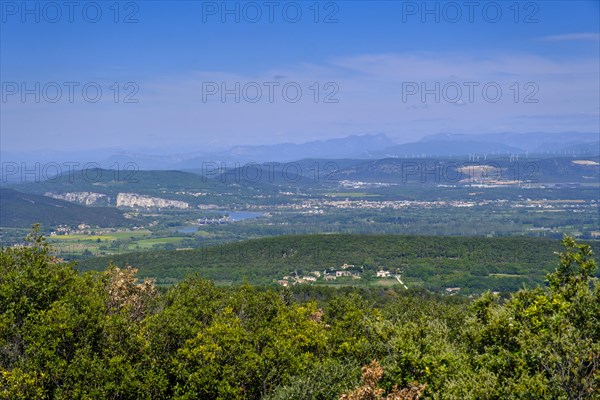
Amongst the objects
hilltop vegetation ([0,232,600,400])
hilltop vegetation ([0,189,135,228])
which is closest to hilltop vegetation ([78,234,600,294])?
hilltop vegetation ([0,232,600,400])

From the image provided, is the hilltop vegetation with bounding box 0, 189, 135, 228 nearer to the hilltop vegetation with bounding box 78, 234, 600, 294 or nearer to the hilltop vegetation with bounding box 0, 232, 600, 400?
the hilltop vegetation with bounding box 78, 234, 600, 294

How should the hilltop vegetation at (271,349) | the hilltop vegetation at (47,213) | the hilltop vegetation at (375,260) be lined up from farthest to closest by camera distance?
the hilltop vegetation at (47,213)
the hilltop vegetation at (375,260)
the hilltop vegetation at (271,349)

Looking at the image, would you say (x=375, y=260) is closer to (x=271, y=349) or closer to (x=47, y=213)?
(x=271, y=349)

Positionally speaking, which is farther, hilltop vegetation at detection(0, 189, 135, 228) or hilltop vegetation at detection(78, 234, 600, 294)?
hilltop vegetation at detection(0, 189, 135, 228)

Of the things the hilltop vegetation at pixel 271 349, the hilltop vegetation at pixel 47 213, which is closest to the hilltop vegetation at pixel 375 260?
the hilltop vegetation at pixel 271 349

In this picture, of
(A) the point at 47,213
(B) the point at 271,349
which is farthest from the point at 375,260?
(A) the point at 47,213

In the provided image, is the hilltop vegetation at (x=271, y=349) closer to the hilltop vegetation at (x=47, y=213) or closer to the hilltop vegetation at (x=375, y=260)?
the hilltop vegetation at (x=375, y=260)
